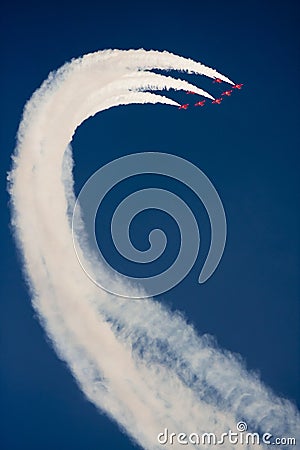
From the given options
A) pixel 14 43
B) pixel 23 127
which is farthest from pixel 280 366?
pixel 14 43

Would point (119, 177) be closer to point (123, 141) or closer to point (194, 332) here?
point (123, 141)

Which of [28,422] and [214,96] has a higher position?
[214,96]

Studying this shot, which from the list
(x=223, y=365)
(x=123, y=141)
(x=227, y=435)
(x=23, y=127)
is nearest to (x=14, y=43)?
(x=23, y=127)

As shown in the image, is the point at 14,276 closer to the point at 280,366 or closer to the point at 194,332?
the point at 194,332

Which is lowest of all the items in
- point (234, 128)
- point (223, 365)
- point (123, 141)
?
point (223, 365)

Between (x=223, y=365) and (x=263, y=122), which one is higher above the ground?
(x=263, y=122)

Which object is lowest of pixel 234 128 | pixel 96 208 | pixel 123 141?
pixel 96 208
